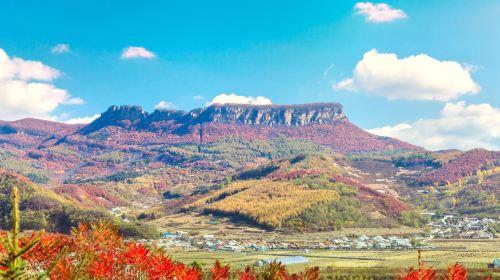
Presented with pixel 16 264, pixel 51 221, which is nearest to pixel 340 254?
pixel 51 221

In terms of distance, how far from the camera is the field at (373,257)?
438 feet

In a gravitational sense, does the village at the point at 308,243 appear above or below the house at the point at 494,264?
below

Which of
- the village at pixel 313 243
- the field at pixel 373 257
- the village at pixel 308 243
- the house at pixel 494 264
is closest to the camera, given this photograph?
the house at pixel 494 264

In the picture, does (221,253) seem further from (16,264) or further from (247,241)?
(16,264)

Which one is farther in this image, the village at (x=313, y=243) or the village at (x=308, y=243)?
the village at (x=308, y=243)

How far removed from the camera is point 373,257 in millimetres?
151750

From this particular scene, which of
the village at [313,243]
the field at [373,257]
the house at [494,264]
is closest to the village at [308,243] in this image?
the village at [313,243]

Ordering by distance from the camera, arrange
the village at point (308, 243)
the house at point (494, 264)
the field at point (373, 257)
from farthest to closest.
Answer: the village at point (308, 243) < the field at point (373, 257) < the house at point (494, 264)

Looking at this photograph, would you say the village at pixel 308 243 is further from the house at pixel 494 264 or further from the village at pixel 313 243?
the house at pixel 494 264

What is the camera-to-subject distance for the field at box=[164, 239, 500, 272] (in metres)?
134

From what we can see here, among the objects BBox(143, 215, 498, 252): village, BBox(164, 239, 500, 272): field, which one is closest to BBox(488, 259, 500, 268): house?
BBox(164, 239, 500, 272): field

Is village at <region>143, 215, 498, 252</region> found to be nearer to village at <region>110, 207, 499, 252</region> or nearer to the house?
village at <region>110, 207, 499, 252</region>

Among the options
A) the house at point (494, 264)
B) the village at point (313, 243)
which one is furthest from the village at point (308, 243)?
the house at point (494, 264)

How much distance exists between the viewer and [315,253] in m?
163
